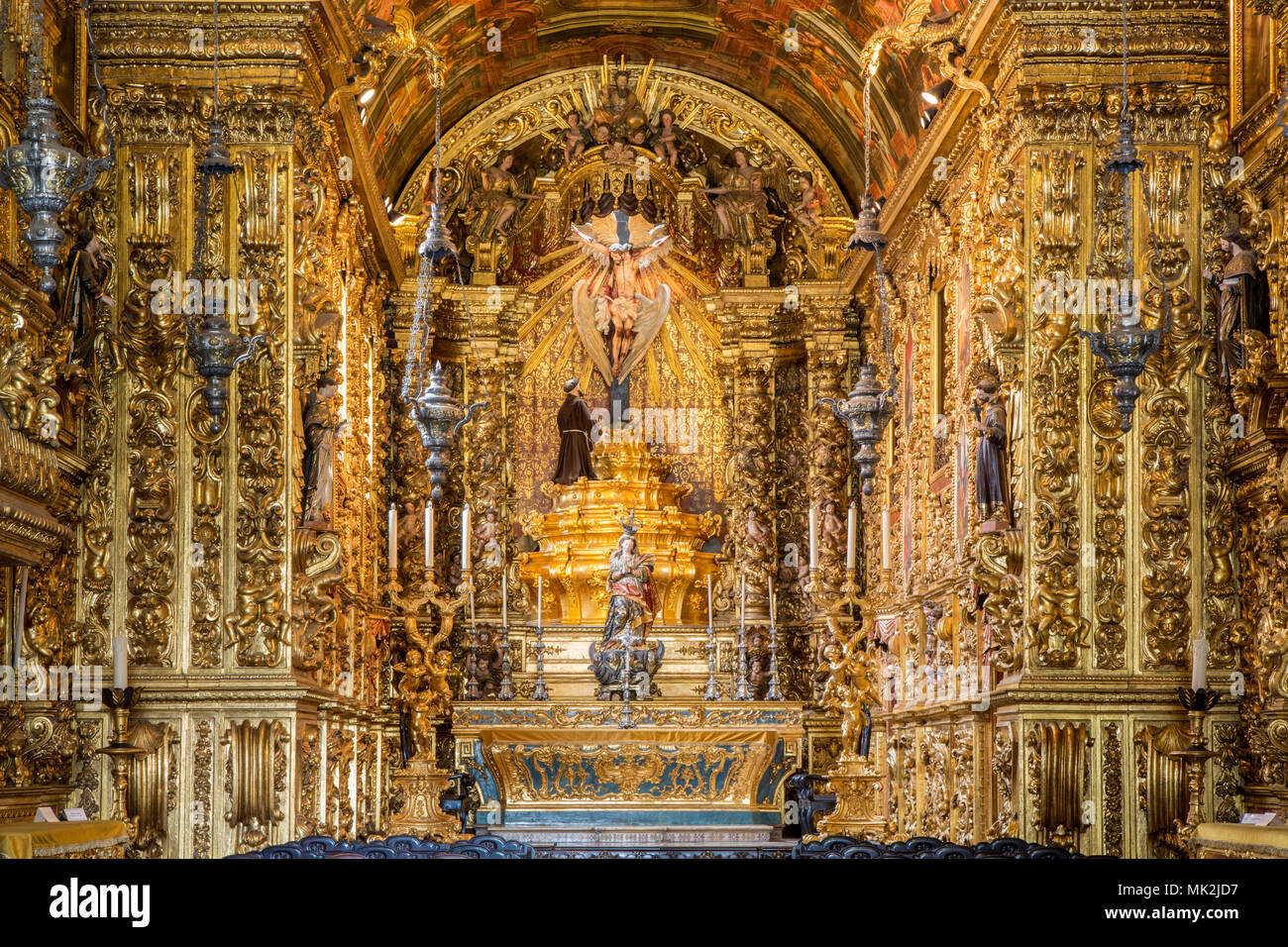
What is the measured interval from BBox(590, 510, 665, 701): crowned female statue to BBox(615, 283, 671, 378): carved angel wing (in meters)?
3.86

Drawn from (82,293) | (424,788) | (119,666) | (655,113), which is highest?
(655,113)

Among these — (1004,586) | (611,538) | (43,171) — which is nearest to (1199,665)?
(1004,586)

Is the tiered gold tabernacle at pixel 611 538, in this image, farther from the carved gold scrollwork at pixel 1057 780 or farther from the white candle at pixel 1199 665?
the white candle at pixel 1199 665

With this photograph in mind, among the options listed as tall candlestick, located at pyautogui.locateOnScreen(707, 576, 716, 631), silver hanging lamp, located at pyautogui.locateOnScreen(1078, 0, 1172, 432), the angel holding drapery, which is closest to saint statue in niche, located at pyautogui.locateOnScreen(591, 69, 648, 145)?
the angel holding drapery

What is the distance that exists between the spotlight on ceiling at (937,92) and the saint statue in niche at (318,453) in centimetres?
752

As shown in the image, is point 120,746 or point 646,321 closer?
point 120,746

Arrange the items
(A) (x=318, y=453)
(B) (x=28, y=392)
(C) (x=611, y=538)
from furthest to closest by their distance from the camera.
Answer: (C) (x=611, y=538) → (A) (x=318, y=453) → (B) (x=28, y=392)

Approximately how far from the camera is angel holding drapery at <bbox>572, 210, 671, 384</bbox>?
24844 mm

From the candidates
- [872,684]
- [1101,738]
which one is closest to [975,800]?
[1101,738]

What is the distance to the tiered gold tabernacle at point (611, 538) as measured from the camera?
23.6 meters

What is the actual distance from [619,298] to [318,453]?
1034 centimetres

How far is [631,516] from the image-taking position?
22.5 meters

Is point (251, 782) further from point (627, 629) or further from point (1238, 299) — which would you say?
point (1238, 299)
